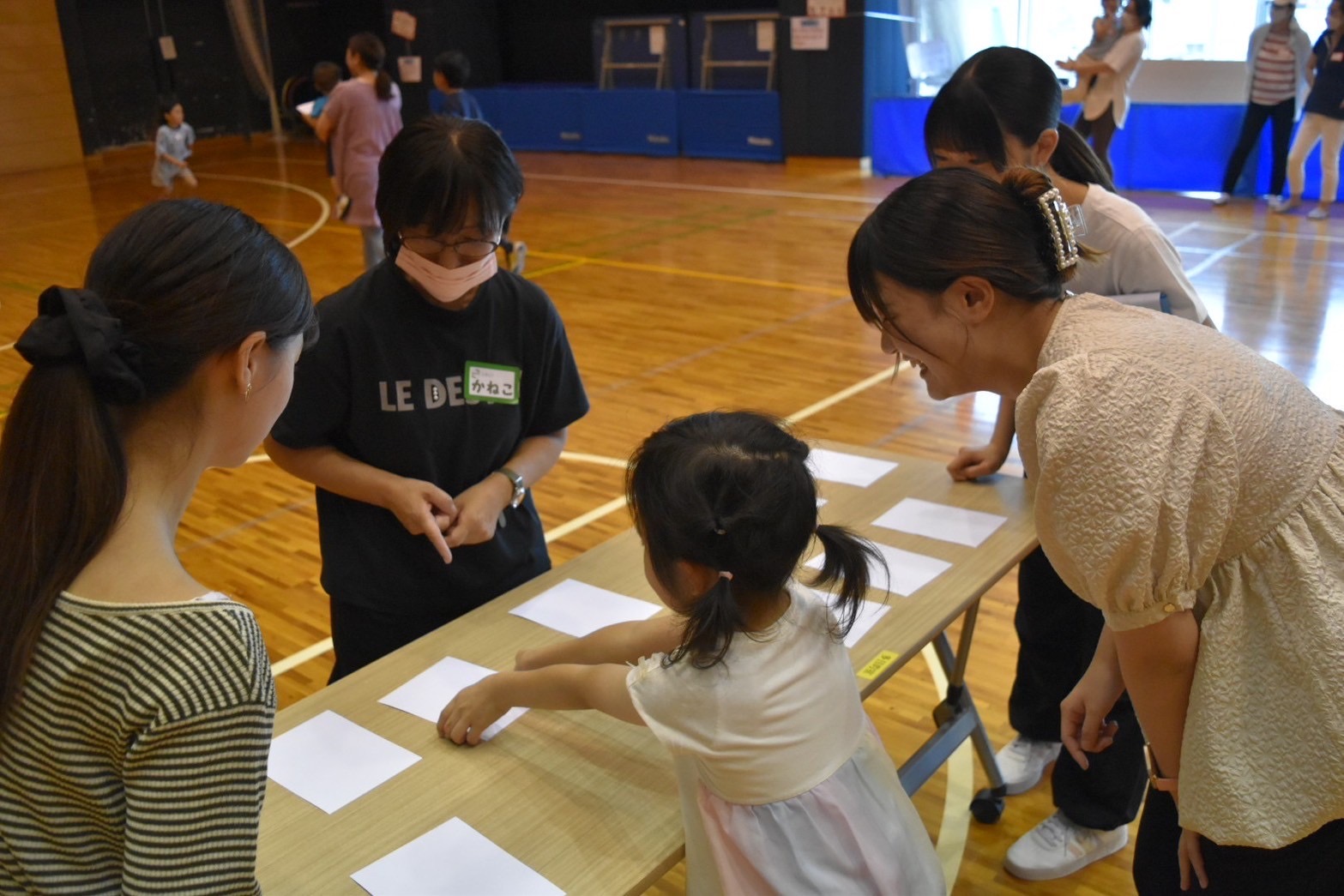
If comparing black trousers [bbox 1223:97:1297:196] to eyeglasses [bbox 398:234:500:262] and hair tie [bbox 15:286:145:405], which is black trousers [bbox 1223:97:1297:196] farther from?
hair tie [bbox 15:286:145:405]

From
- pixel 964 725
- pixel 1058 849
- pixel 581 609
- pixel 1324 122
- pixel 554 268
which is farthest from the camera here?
pixel 1324 122

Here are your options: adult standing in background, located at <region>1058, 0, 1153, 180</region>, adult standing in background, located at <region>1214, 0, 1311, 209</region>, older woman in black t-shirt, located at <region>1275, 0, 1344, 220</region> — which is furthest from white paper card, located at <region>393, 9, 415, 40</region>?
older woman in black t-shirt, located at <region>1275, 0, 1344, 220</region>

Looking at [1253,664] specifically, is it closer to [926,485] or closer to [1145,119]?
[926,485]

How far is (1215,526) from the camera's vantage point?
1.16m

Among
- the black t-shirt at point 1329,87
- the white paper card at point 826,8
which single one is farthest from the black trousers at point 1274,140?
the white paper card at point 826,8

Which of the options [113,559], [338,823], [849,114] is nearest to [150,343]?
[113,559]

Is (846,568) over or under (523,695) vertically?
over

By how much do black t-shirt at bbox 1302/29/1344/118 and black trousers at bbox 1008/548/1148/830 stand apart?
798 centimetres

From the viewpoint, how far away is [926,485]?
2414 mm

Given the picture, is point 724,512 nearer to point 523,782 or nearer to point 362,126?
point 523,782

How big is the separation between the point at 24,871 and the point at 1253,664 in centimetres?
126

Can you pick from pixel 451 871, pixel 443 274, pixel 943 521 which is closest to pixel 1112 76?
pixel 943 521

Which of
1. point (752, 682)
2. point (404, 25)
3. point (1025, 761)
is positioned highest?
point (404, 25)

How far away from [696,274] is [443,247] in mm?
6286
